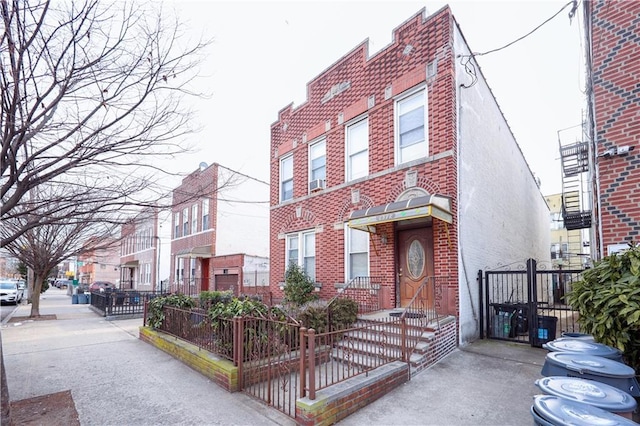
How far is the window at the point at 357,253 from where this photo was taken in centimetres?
1002

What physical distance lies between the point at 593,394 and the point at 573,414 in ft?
1.74

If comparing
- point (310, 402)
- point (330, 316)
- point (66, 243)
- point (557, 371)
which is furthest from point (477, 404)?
point (66, 243)

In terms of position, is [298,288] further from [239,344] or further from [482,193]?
[482,193]

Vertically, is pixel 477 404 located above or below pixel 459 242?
below

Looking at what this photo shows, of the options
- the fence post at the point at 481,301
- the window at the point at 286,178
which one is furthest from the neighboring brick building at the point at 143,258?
the fence post at the point at 481,301

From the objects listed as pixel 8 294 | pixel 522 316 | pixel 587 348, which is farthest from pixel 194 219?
pixel 587 348

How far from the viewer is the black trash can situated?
7.36m

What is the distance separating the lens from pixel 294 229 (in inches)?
490

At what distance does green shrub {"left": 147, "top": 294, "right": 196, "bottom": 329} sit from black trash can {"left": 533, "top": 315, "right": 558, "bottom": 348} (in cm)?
777

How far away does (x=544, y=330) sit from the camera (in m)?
7.45

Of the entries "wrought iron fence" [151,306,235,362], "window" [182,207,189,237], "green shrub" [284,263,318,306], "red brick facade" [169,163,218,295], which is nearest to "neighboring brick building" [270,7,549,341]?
"green shrub" [284,263,318,306]

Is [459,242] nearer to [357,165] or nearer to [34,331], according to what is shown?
Answer: [357,165]

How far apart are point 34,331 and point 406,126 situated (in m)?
13.5

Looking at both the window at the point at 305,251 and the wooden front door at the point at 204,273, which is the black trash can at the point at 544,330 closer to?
the window at the point at 305,251
